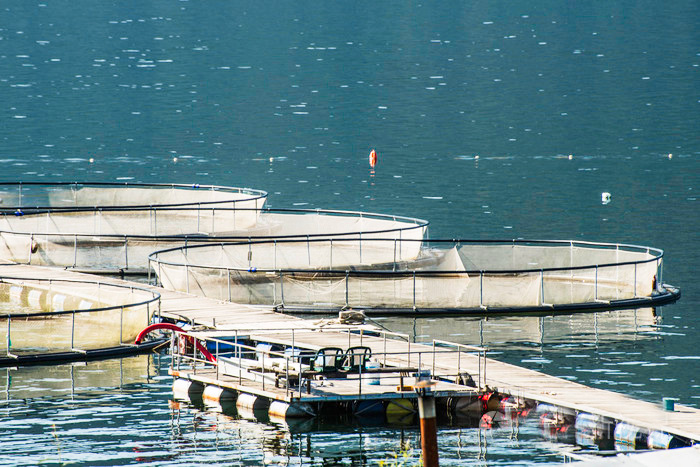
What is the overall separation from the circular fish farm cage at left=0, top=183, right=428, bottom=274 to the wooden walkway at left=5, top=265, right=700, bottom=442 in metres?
4.86

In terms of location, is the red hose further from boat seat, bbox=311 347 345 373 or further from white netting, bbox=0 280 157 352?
boat seat, bbox=311 347 345 373

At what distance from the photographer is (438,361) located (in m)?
43.1

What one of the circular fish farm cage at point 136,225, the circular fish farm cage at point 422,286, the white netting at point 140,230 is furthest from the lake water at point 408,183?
the circular fish farm cage at point 136,225

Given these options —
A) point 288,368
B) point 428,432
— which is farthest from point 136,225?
point 428,432

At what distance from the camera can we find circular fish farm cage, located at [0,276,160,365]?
148ft

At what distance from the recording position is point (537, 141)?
13900cm

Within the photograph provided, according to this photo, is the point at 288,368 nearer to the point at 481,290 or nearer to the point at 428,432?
the point at 481,290

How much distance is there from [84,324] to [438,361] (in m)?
13.1

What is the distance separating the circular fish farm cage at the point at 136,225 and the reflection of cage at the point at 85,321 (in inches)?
438

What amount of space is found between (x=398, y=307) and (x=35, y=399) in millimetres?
17764

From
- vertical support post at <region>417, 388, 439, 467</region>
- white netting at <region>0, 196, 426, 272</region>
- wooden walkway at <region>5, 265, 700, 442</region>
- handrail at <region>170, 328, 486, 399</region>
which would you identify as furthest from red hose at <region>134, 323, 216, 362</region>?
vertical support post at <region>417, 388, 439, 467</region>

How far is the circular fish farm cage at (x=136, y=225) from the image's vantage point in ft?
205

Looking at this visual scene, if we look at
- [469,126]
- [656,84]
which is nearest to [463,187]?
[469,126]

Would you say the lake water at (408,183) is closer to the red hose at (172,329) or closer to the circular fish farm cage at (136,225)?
the red hose at (172,329)
